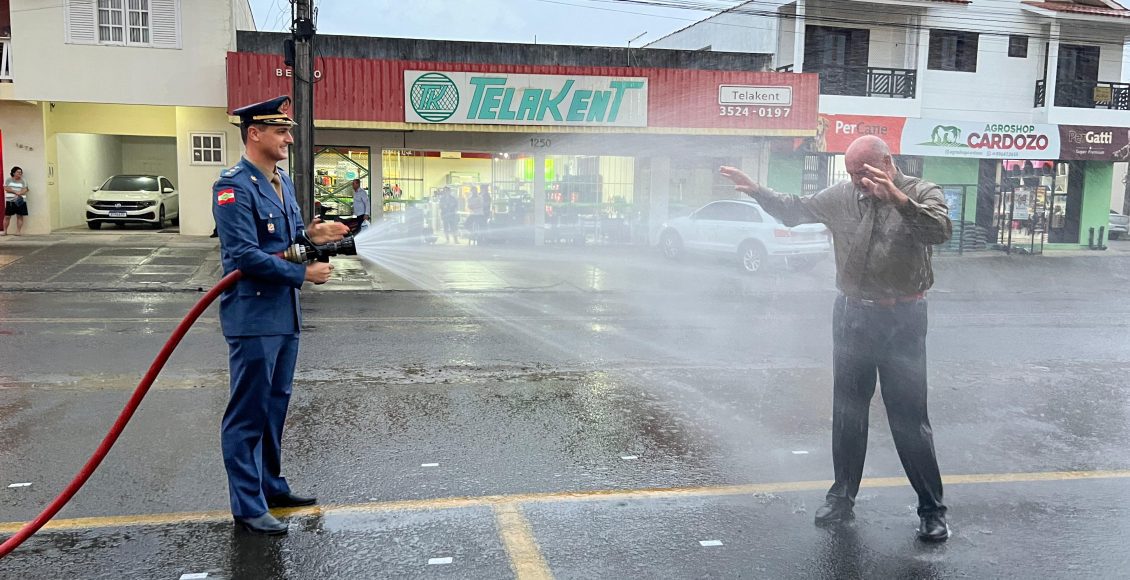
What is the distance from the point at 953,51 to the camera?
24.0 m

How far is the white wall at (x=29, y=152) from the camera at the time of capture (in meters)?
19.8

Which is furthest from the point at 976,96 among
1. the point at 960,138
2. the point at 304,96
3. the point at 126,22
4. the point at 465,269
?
the point at 126,22

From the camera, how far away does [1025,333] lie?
10.6 metres

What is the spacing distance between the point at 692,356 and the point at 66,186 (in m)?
19.3

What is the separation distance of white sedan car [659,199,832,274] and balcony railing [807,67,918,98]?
22.2 feet

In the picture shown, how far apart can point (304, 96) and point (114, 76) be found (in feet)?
26.6

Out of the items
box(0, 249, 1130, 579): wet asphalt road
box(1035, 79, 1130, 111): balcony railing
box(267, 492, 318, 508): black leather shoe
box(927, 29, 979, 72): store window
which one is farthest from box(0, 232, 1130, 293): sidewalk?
box(267, 492, 318, 508): black leather shoe

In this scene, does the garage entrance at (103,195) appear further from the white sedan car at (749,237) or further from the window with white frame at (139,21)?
the white sedan car at (749,237)

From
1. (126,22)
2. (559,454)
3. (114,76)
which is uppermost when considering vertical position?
(126,22)

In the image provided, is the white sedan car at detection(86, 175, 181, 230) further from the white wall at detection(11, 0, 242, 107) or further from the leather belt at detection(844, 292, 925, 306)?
the leather belt at detection(844, 292, 925, 306)

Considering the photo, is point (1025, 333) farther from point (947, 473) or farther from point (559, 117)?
point (559, 117)

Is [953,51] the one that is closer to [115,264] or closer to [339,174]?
[339,174]

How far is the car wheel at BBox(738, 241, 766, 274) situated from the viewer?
56.9 ft

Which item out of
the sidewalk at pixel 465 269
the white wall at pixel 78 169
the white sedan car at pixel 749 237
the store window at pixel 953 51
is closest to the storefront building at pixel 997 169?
the store window at pixel 953 51
